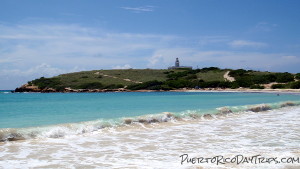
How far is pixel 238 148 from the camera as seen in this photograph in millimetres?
8172

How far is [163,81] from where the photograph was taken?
265 feet

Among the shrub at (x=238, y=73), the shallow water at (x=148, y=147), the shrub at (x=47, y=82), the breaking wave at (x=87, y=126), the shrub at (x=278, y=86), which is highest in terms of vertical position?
the shrub at (x=238, y=73)

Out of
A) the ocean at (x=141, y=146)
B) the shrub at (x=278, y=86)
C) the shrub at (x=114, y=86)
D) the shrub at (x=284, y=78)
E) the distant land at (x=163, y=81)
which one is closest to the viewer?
the ocean at (x=141, y=146)

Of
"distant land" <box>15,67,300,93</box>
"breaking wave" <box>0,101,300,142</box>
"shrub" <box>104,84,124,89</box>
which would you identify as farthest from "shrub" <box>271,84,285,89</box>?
"breaking wave" <box>0,101,300,142</box>

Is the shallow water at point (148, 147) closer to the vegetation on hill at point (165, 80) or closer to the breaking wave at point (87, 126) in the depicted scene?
the breaking wave at point (87, 126)

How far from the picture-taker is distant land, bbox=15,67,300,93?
228ft

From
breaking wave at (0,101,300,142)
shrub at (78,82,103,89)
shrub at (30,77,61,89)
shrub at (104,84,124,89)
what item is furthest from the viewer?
shrub at (30,77,61,89)

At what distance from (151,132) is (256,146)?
4221 millimetres

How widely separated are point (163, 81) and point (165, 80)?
8.12 ft

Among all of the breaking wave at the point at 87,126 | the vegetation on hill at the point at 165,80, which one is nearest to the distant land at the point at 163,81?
the vegetation on hill at the point at 165,80

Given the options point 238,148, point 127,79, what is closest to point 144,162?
point 238,148

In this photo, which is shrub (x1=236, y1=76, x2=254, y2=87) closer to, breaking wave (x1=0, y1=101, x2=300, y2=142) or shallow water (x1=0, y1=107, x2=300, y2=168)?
breaking wave (x1=0, y1=101, x2=300, y2=142)

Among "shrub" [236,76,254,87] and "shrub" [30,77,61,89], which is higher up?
"shrub" [30,77,61,89]

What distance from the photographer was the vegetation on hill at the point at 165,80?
6956 centimetres
